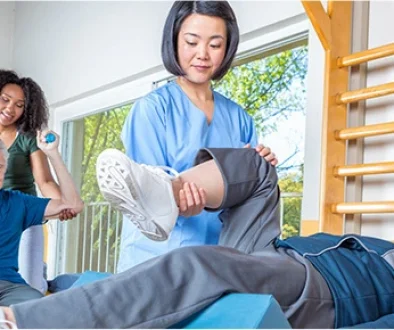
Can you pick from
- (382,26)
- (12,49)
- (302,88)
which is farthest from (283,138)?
(12,49)

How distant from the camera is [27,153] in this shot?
2.45 meters

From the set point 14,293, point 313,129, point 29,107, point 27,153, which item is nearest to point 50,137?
point 27,153

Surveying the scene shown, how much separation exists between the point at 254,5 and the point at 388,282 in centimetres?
152

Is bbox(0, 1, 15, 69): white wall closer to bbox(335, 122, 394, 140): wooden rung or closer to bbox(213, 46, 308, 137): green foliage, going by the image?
bbox(213, 46, 308, 137): green foliage

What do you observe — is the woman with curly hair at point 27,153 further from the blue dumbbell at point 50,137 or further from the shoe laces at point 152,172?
the shoe laces at point 152,172

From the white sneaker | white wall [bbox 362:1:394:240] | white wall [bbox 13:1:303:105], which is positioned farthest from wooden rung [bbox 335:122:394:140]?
the white sneaker

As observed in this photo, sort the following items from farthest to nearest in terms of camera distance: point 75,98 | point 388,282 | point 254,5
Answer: point 75,98 → point 254,5 → point 388,282

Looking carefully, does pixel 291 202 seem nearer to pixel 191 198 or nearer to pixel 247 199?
pixel 247 199

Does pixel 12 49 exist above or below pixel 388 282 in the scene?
above

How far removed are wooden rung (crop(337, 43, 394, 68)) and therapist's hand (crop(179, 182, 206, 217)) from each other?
2.81ft

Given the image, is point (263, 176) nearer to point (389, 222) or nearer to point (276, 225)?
point (276, 225)

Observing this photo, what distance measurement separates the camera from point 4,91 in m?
2.56

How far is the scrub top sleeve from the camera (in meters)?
1.56

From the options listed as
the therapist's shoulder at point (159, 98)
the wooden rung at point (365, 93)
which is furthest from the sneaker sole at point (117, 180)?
the wooden rung at point (365, 93)
